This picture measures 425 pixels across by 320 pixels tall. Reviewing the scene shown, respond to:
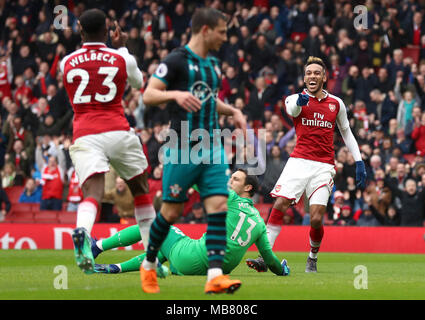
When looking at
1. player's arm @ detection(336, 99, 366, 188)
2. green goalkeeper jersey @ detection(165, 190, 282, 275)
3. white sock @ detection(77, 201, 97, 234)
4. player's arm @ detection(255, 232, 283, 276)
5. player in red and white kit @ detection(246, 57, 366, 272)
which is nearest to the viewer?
white sock @ detection(77, 201, 97, 234)

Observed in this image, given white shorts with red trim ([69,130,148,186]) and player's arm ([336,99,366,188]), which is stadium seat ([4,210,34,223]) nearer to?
player's arm ([336,99,366,188])

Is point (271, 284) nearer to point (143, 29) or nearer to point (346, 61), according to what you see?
point (346, 61)

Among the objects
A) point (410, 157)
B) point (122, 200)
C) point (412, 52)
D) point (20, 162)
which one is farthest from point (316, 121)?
point (412, 52)

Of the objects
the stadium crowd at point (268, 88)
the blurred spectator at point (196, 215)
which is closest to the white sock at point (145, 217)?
the stadium crowd at point (268, 88)

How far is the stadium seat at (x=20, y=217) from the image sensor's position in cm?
1989

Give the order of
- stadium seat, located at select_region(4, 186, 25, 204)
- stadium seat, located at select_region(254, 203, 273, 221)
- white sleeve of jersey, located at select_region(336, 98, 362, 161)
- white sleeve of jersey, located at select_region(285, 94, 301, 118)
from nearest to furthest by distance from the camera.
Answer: white sleeve of jersey, located at select_region(285, 94, 301, 118)
white sleeve of jersey, located at select_region(336, 98, 362, 161)
stadium seat, located at select_region(254, 203, 273, 221)
stadium seat, located at select_region(4, 186, 25, 204)

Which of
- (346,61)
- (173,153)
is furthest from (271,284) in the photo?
(346,61)

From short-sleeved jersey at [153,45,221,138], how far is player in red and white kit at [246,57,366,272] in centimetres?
371

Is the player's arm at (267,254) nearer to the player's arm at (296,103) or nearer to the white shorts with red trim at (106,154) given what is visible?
the player's arm at (296,103)

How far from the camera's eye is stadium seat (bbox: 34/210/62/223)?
1952cm

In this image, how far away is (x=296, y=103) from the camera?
33.2 feet

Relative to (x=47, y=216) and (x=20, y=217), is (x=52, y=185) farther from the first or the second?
(x=20, y=217)

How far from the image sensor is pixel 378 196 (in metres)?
18.2

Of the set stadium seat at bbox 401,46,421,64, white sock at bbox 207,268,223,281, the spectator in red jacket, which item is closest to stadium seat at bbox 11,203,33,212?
the spectator in red jacket
